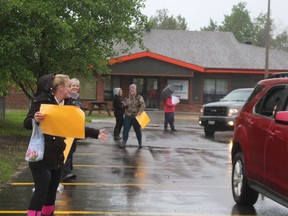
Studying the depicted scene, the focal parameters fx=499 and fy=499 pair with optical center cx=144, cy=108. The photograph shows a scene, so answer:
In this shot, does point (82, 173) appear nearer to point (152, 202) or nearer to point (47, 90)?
point (152, 202)

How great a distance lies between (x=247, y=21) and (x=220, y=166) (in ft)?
285

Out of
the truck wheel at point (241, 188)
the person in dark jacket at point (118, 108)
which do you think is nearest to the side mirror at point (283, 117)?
the truck wheel at point (241, 188)

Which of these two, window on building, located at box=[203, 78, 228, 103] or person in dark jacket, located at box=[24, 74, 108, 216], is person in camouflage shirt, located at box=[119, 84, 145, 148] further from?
window on building, located at box=[203, 78, 228, 103]

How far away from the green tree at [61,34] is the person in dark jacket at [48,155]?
737cm

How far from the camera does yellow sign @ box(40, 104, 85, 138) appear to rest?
5277 millimetres

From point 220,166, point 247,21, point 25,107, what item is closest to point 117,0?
point 220,166

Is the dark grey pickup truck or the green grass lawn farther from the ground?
the dark grey pickup truck

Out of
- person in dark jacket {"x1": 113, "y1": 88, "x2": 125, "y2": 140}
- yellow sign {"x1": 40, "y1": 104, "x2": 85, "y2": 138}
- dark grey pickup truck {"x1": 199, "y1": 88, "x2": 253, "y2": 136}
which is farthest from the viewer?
dark grey pickup truck {"x1": 199, "y1": 88, "x2": 253, "y2": 136}

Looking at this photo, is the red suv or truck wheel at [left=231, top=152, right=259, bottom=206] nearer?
the red suv

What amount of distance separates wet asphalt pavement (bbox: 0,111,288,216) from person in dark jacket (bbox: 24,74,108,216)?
42.8 inches

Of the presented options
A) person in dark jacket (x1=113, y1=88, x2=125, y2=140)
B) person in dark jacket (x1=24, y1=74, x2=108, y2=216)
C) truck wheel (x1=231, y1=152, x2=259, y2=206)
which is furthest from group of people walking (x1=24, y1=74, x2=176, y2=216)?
person in dark jacket (x1=113, y1=88, x2=125, y2=140)

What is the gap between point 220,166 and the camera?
36.6 ft

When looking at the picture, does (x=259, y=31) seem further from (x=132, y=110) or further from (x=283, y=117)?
(x=283, y=117)

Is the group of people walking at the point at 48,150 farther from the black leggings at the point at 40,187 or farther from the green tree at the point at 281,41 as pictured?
the green tree at the point at 281,41
